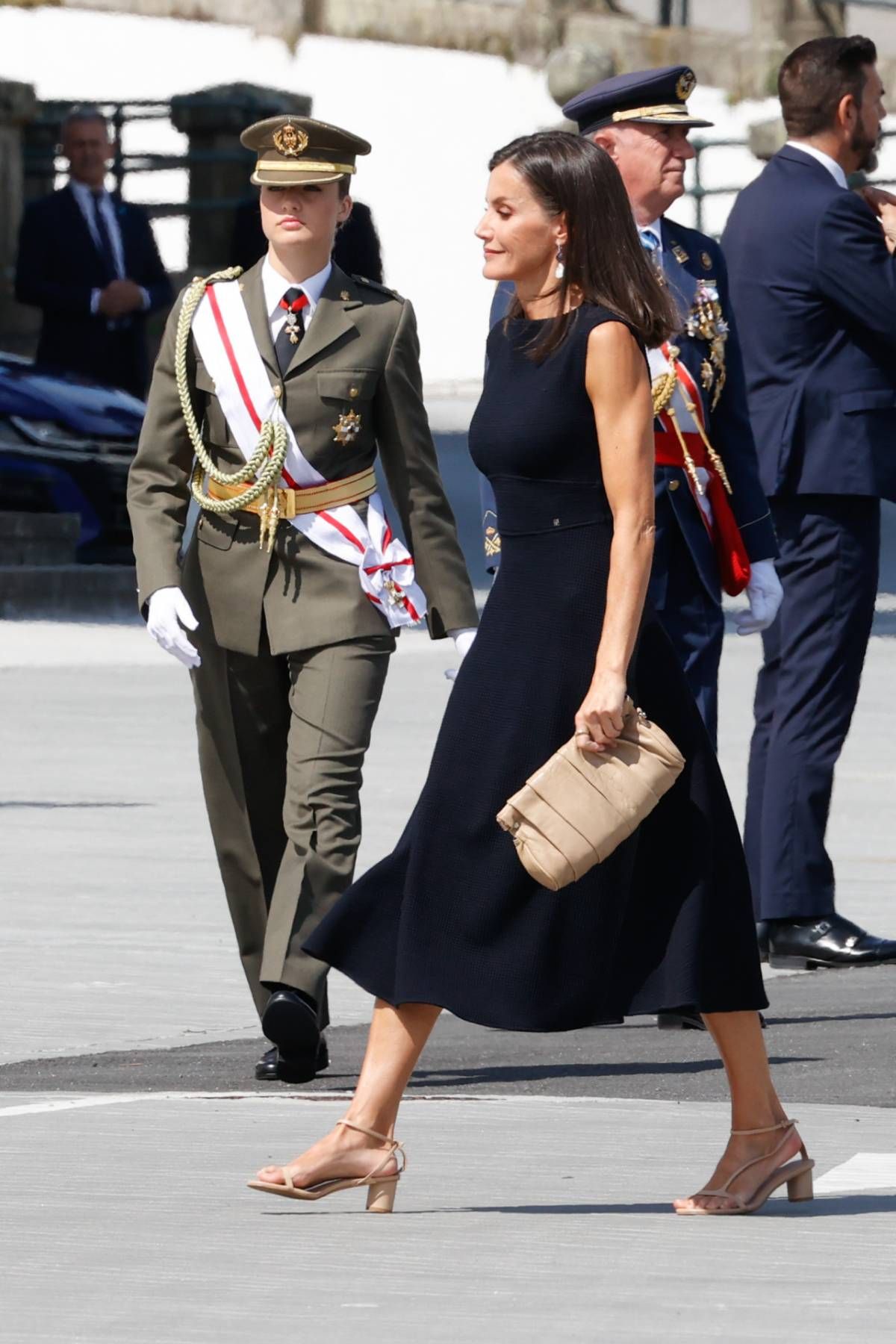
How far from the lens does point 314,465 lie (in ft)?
24.2

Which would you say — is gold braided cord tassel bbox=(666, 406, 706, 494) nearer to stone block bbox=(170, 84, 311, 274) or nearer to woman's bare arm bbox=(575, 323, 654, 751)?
woman's bare arm bbox=(575, 323, 654, 751)

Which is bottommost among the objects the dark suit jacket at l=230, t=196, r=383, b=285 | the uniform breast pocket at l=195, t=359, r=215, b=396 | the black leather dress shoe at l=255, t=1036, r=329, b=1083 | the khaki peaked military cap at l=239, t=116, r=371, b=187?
the dark suit jacket at l=230, t=196, r=383, b=285

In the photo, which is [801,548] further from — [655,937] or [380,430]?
[655,937]

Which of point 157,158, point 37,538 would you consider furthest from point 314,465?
point 157,158

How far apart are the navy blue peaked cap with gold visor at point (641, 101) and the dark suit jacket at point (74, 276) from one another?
11.4 m

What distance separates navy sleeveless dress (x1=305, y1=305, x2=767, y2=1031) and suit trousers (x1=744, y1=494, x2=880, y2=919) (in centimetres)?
317

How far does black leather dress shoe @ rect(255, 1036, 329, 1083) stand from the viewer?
715 cm

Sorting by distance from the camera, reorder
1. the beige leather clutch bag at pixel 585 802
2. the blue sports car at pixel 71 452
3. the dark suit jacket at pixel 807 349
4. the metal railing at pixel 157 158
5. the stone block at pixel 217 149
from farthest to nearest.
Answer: the metal railing at pixel 157 158, the stone block at pixel 217 149, the blue sports car at pixel 71 452, the dark suit jacket at pixel 807 349, the beige leather clutch bag at pixel 585 802

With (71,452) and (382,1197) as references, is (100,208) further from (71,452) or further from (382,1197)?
(382,1197)

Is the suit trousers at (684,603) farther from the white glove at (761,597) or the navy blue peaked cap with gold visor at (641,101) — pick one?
the navy blue peaked cap with gold visor at (641,101)

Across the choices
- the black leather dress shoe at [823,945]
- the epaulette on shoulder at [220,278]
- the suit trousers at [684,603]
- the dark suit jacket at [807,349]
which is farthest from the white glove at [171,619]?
the black leather dress shoe at [823,945]

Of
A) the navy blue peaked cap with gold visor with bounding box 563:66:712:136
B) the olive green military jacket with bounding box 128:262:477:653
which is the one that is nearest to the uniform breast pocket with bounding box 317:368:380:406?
the olive green military jacket with bounding box 128:262:477:653

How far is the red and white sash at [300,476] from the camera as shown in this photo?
7.35m

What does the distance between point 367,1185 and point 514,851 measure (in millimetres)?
592
